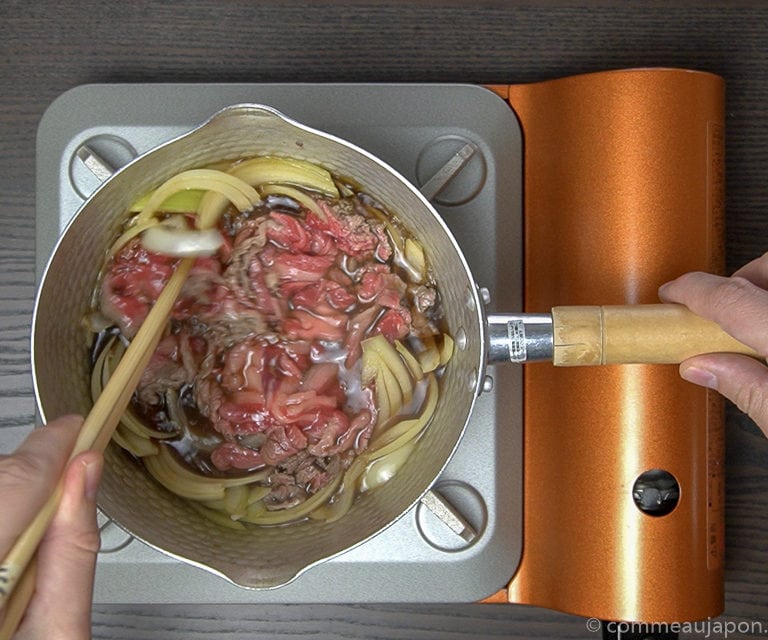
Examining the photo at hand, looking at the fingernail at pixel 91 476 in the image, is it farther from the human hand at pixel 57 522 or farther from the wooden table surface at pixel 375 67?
the wooden table surface at pixel 375 67

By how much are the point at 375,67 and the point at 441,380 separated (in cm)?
29

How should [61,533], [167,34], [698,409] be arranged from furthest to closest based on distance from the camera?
[167,34] < [698,409] < [61,533]

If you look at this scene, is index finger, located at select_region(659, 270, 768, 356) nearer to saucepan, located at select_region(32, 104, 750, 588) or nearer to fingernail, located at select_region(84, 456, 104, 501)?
saucepan, located at select_region(32, 104, 750, 588)

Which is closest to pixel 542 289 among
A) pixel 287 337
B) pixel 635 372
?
pixel 635 372

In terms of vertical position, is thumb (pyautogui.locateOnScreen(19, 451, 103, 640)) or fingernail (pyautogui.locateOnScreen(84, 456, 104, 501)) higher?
fingernail (pyautogui.locateOnScreen(84, 456, 104, 501))

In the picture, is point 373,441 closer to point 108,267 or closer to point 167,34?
point 108,267

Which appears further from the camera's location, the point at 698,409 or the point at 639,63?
the point at 639,63

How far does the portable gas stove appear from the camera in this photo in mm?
519

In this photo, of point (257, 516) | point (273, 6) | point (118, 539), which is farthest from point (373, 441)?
point (273, 6)

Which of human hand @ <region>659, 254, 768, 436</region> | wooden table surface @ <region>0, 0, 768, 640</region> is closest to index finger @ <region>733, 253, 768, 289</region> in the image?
human hand @ <region>659, 254, 768, 436</region>

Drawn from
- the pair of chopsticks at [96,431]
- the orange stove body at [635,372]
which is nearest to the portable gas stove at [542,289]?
the orange stove body at [635,372]

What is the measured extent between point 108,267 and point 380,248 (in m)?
0.20

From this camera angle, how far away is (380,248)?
560mm

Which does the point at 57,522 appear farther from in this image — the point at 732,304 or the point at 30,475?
the point at 732,304
